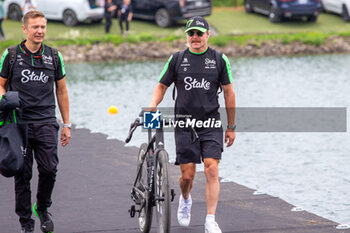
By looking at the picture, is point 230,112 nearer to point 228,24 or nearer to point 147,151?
point 147,151

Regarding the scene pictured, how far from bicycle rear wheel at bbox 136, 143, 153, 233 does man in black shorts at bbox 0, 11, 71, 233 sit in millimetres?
880

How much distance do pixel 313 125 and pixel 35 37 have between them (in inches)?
437

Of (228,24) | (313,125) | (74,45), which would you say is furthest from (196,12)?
(313,125)

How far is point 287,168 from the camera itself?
42.8 ft

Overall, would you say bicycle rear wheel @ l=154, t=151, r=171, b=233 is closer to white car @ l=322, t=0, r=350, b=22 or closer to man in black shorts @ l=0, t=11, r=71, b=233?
man in black shorts @ l=0, t=11, r=71, b=233

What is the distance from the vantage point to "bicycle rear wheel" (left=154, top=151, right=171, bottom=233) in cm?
718

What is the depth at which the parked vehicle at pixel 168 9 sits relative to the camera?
1305 inches

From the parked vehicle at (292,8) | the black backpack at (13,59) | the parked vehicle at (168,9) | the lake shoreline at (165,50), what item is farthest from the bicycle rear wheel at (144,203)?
the parked vehicle at (292,8)

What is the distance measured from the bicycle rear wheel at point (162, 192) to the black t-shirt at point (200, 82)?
0.64 m

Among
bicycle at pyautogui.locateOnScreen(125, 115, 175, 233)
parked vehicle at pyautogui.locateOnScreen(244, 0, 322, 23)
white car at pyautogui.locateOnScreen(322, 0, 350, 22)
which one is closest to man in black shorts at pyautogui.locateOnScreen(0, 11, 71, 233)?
bicycle at pyautogui.locateOnScreen(125, 115, 175, 233)

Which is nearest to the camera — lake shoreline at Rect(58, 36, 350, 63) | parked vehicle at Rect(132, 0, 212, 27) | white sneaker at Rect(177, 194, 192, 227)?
white sneaker at Rect(177, 194, 192, 227)

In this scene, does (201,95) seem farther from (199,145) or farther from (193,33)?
(193,33)

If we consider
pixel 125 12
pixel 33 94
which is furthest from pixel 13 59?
pixel 125 12

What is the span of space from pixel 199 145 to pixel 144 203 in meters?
0.79
